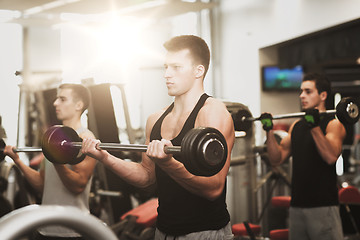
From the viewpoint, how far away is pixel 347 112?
2.62 m

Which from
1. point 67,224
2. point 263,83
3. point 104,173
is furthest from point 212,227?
point 263,83

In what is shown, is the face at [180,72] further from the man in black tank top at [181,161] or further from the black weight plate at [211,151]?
the black weight plate at [211,151]

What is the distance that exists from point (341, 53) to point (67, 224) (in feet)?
18.2

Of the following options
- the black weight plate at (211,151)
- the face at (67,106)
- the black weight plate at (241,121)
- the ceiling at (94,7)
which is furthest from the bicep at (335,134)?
the ceiling at (94,7)

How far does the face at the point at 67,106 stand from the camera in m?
2.64

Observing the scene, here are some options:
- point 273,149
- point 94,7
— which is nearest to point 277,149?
point 273,149

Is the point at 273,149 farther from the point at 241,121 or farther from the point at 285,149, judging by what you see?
the point at 241,121

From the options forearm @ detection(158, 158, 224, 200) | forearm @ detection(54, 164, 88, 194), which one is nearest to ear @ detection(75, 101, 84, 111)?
forearm @ detection(54, 164, 88, 194)

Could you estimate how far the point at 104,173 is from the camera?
160 inches

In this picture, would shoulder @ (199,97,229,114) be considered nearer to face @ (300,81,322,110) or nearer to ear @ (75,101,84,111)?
ear @ (75,101,84,111)

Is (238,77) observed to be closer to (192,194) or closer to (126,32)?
(126,32)

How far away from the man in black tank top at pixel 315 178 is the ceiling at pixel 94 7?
4.63m

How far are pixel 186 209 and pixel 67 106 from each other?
4.21 feet

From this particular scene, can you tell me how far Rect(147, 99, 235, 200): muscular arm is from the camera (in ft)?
5.31
